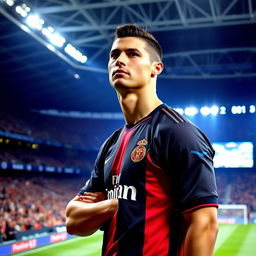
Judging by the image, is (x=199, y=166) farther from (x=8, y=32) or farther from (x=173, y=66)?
(x=173, y=66)

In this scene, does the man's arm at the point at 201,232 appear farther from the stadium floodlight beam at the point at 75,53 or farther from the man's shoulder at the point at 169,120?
the stadium floodlight beam at the point at 75,53

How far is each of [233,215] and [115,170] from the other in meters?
31.6

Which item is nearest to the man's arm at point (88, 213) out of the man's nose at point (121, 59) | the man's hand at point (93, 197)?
the man's hand at point (93, 197)

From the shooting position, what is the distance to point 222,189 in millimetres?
39312

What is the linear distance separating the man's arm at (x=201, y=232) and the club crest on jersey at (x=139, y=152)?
16.6 inches

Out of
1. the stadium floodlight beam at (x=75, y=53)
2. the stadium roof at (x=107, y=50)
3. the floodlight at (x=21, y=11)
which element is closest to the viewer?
the floodlight at (x=21, y=11)

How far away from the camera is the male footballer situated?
195 cm

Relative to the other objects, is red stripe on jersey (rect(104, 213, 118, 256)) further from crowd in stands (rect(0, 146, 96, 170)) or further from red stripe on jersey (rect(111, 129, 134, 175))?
crowd in stands (rect(0, 146, 96, 170))

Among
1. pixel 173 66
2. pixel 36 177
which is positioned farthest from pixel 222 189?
pixel 36 177

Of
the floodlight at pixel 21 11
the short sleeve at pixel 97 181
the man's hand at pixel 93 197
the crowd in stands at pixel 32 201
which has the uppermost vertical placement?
the floodlight at pixel 21 11

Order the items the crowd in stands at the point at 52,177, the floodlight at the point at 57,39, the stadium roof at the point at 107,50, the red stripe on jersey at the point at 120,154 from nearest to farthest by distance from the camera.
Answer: the red stripe on jersey at the point at 120,154, the stadium roof at the point at 107,50, the floodlight at the point at 57,39, the crowd in stands at the point at 52,177

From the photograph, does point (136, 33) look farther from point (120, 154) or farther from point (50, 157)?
point (50, 157)

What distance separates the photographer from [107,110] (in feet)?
149

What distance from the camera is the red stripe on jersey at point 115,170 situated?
7.25ft
